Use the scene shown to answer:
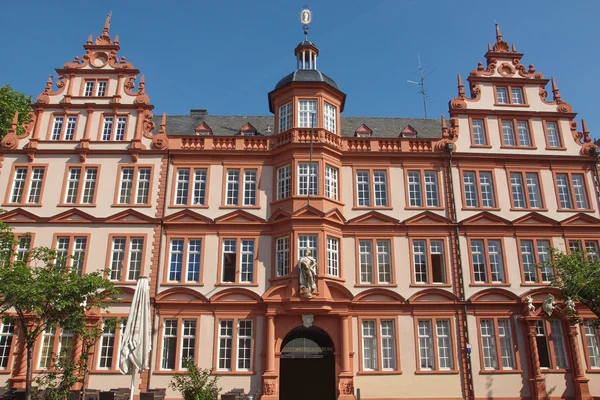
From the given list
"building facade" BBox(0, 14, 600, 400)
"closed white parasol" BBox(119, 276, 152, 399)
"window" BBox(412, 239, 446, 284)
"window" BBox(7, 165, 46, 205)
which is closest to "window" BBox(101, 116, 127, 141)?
"building facade" BBox(0, 14, 600, 400)

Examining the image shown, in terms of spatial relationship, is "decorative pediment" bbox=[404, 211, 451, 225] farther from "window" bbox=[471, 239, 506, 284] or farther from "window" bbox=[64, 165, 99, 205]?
"window" bbox=[64, 165, 99, 205]

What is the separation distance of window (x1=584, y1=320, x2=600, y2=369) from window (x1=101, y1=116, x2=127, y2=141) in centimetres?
2474

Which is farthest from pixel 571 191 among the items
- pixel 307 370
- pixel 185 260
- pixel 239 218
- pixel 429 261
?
pixel 185 260

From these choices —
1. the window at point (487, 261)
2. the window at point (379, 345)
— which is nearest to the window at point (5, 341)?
the window at point (379, 345)

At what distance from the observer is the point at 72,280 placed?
2056 cm

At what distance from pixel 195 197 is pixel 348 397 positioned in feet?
39.6

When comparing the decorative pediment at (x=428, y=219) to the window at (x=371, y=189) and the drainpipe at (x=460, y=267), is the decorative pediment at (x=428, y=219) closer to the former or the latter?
the drainpipe at (x=460, y=267)

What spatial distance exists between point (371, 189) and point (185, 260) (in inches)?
391

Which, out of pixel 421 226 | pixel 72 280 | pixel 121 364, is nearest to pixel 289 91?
pixel 421 226

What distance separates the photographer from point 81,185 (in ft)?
86.9

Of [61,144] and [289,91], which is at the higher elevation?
[289,91]

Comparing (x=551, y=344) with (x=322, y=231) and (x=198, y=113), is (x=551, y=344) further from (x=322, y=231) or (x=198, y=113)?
(x=198, y=113)

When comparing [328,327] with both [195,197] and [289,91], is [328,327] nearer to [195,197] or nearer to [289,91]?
[195,197]

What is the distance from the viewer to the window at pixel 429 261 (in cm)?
2545
